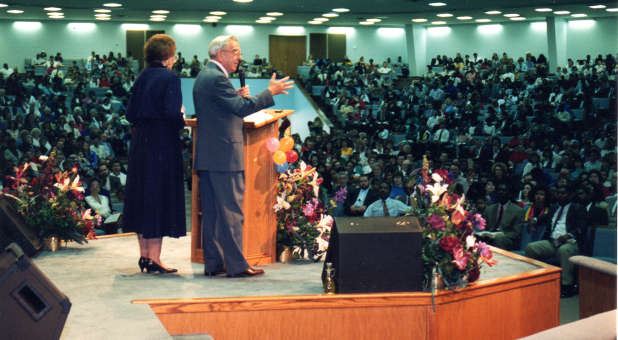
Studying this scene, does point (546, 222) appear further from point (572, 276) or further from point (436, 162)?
point (436, 162)

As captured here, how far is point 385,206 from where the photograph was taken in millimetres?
8172

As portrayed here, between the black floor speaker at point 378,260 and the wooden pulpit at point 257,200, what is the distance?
756 millimetres

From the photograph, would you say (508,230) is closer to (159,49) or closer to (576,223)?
(576,223)

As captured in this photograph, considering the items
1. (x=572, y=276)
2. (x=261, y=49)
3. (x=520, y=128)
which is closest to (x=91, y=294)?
(x=572, y=276)

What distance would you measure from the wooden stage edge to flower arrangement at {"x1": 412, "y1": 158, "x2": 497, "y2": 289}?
0.32 feet

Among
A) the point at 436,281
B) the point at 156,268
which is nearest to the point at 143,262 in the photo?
the point at 156,268

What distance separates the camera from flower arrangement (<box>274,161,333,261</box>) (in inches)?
179

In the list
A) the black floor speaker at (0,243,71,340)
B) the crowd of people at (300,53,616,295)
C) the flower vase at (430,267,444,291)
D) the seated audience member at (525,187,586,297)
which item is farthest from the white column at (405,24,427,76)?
the black floor speaker at (0,243,71,340)

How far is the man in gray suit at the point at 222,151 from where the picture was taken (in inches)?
155

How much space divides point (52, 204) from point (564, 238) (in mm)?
4423

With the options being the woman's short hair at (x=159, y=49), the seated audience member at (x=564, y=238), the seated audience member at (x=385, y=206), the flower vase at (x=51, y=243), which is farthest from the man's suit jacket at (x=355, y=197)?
the woman's short hair at (x=159, y=49)

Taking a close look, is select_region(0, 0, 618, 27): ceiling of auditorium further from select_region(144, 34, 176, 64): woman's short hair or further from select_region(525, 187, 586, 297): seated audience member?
select_region(144, 34, 176, 64): woman's short hair

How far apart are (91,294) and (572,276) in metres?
4.50

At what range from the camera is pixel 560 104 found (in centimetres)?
1560
